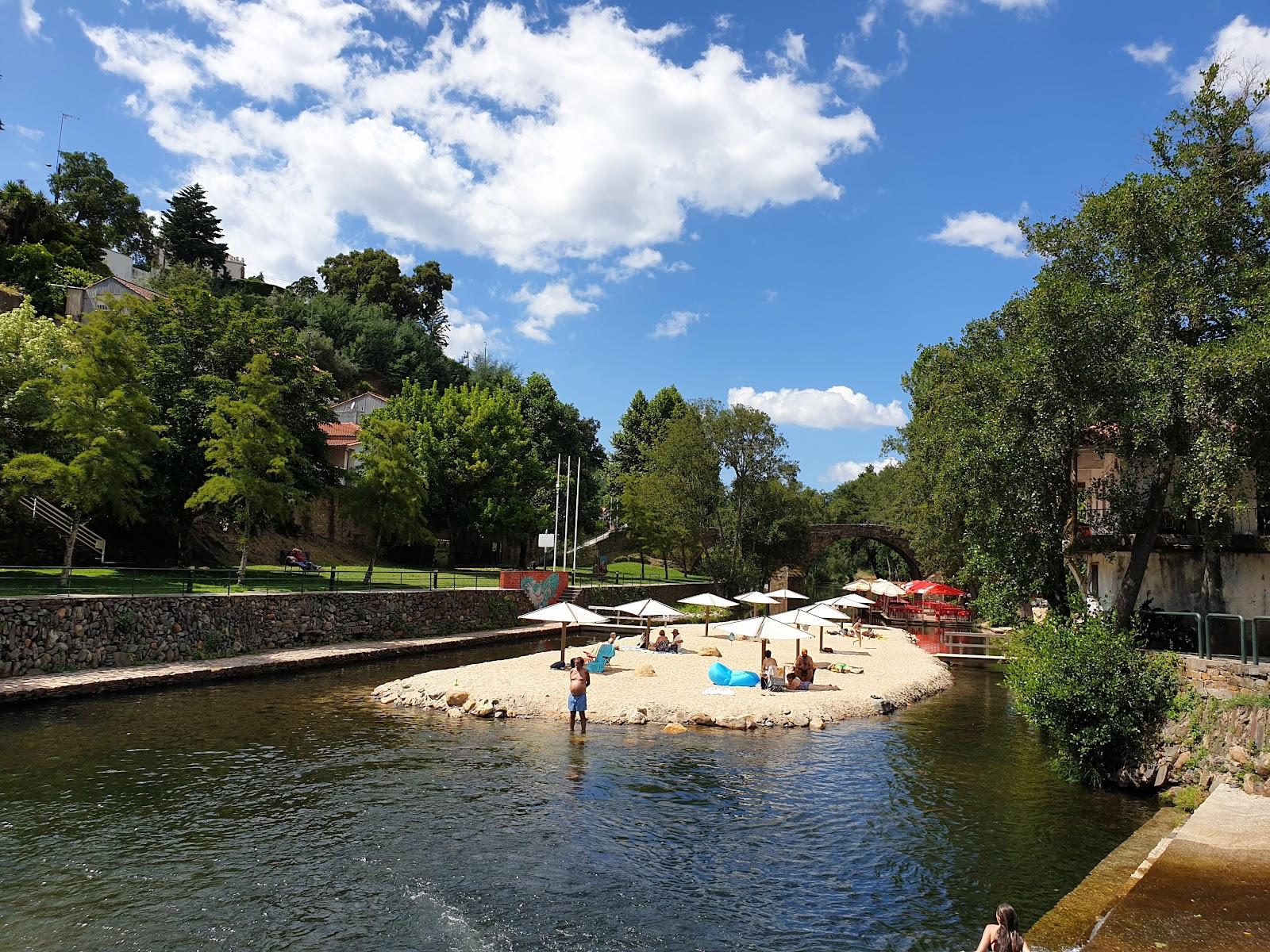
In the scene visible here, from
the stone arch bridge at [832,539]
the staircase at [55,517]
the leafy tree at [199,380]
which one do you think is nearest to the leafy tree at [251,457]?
the leafy tree at [199,380]

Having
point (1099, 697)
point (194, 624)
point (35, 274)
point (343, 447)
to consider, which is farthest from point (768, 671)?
point (35, 274)

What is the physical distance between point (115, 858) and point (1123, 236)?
24625mm

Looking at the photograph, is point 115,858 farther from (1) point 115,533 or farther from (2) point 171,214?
(2) point 171,214

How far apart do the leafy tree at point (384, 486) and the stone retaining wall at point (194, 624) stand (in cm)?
539

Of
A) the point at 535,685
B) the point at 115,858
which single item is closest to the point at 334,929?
the point at 115,858

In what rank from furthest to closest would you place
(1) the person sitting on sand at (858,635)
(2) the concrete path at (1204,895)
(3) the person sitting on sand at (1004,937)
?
1. (1) the person sitting on sand at (858,635)
2. (2) the concrete path at (1204,895)
3. (3) the person sitting on sand at (1004,937)

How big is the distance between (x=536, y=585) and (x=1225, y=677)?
35.2 metres

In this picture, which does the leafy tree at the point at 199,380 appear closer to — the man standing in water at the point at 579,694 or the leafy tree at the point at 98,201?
the man standing in water at the point at 579,694

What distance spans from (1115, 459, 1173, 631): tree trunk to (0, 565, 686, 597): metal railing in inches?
1127

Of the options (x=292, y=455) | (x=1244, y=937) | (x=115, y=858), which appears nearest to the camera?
(x=1244, y=937)

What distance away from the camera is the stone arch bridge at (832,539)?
246 ft

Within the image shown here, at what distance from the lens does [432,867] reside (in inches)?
464

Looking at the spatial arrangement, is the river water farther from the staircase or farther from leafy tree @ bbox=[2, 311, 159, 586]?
the staircase

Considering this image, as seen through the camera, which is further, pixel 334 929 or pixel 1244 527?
pixel 1244 527
